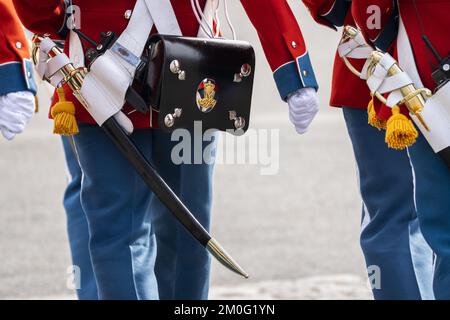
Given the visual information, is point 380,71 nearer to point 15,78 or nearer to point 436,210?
point 436,210

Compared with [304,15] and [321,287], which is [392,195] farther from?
Answer: [304,15]

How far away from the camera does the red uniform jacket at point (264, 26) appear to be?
12.9 feet

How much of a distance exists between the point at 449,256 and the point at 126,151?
995 millimetres

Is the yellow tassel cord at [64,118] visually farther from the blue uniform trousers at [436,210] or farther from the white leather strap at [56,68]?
the blue uniform trousers at [436,210]

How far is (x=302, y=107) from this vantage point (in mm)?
3893

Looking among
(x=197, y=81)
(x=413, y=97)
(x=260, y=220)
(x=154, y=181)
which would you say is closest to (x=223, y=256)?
(x=154, y=181)

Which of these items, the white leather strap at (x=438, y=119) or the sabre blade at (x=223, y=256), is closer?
the white leather strap at (x=438, y=119)

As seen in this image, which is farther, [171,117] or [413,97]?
[171,117]

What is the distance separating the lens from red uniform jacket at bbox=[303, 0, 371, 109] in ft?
13.6

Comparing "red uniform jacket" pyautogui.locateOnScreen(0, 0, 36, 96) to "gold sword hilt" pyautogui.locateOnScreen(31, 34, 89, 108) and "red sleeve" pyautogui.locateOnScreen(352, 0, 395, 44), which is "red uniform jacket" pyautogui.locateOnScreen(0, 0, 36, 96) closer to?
"gold sword hilt" pyautogui.locateOnScreen(31, 34, 89, 108)

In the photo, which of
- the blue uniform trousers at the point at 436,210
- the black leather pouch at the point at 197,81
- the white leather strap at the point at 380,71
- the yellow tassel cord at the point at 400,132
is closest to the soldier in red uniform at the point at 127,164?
the black leather pouch at the point at 197,81

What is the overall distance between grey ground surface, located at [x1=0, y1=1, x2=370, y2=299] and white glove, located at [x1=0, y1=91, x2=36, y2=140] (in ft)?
4.97

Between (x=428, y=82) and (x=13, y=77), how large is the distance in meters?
1.24

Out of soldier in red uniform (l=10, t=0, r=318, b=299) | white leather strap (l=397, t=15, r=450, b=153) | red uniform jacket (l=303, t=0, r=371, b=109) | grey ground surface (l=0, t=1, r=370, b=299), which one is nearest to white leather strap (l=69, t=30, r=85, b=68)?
soldier in red uniform (l=10, t=0, r=318, b=299)
